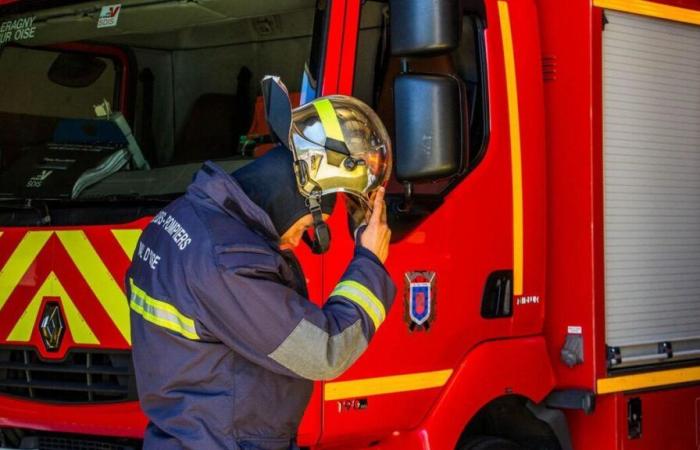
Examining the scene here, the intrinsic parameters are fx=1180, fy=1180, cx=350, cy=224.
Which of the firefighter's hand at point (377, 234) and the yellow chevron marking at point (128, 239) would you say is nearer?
the firefighter's hand at point (377, 234)

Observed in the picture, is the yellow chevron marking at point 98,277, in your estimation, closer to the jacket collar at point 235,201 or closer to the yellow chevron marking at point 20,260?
the yellow chevron marking at point 20,260

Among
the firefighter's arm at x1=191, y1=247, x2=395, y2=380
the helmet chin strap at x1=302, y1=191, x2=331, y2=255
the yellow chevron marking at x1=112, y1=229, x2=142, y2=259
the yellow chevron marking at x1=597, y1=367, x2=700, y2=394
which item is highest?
the helmet chin strap at x1=302, y1=191, x2=331, y2=255

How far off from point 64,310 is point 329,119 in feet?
4.26

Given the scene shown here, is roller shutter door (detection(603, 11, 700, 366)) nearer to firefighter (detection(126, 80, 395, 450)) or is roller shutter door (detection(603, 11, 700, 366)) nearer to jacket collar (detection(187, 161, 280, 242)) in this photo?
firefighter (detection(126, 80, 395, 450))

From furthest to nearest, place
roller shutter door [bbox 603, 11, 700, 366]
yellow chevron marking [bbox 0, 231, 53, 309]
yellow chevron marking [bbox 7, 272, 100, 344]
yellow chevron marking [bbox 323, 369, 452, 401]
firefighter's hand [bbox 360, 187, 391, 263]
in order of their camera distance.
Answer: roller shutter door [bbox 603, 11, 700, 366] < yellow chevron marking [bbox 0, 231, 53, 309] < yellow chevron marking [bbox 7, 272, 100, 344] < yellow chevron marking [bbox 323, 369, 452, 401] < firefighter's hand [bbox 360, 187, 391, 263]

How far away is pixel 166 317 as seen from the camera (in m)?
2.57

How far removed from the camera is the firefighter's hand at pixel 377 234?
2.76 meters

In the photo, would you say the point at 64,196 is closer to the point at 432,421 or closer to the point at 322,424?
the point at 322,424

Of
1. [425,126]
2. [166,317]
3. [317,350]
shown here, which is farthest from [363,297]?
[425,126]

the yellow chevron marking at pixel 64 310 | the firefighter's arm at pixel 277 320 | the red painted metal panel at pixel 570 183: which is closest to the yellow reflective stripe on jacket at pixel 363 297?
the firefighter's arm at pixel 277 320

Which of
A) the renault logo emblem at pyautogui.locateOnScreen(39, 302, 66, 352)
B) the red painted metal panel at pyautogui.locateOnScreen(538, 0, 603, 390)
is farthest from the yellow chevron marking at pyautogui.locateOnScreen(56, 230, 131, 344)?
the red painted metal panel at pyautogui.locateOnScreen(538, 0, 603, 390)

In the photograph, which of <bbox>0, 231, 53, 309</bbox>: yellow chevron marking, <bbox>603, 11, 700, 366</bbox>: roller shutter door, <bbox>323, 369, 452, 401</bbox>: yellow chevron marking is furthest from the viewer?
<bbox>603, 11, 700, 366</bbox>: roller shutter door

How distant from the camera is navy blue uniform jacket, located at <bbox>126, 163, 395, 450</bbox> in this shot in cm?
251

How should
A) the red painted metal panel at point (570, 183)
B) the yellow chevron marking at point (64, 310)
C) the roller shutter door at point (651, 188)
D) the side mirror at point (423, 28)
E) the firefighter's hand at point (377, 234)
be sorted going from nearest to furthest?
the firefighter's hand at point (377, 234), the side mirror at point (423, 28), the yellow chevron marking at point (64, 310), the red painted metal panel at point (570, 183), the roller shutter door at point (651, 188)
